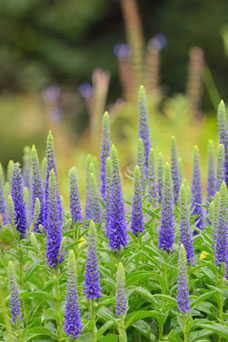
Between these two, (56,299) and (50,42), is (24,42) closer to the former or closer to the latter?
(50,42)

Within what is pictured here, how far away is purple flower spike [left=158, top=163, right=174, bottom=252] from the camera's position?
9.97ft

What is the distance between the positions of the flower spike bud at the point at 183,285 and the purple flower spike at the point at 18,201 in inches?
41.6

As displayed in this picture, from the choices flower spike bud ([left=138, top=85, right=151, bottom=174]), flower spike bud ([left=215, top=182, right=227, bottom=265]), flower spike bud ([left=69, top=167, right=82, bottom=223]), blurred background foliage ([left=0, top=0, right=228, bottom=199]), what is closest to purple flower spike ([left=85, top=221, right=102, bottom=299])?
flower spike bud ([left=215, top=182, right=227, bottom=265])

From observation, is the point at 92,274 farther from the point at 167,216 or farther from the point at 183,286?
the point at 167,216

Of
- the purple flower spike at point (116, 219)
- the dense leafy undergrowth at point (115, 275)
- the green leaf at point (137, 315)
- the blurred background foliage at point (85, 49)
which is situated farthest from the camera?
the blurred background foliage at point (85, 49)

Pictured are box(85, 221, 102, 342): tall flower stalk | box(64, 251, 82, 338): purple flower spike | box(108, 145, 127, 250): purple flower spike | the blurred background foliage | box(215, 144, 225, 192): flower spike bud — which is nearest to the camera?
box(64, 251, 82, 338): purple flower spike

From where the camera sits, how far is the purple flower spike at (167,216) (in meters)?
3.04

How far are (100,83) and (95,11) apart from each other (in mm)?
A: 10473

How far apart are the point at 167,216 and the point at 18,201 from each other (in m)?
0.88

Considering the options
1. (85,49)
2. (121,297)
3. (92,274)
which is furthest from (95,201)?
(85,49)

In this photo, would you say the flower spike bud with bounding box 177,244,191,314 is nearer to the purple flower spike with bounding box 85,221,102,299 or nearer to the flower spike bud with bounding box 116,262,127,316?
the flower spike bud with bounding box 116,262,127,316

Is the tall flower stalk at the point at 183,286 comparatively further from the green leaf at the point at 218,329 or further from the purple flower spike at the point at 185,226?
the purple flower spike at the point at 185,226

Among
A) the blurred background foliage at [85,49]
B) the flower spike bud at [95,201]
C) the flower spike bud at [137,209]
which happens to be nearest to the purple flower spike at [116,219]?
the flower spike bud at [137,209]

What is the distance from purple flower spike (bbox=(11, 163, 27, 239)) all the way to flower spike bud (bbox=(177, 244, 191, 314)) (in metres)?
1.06
